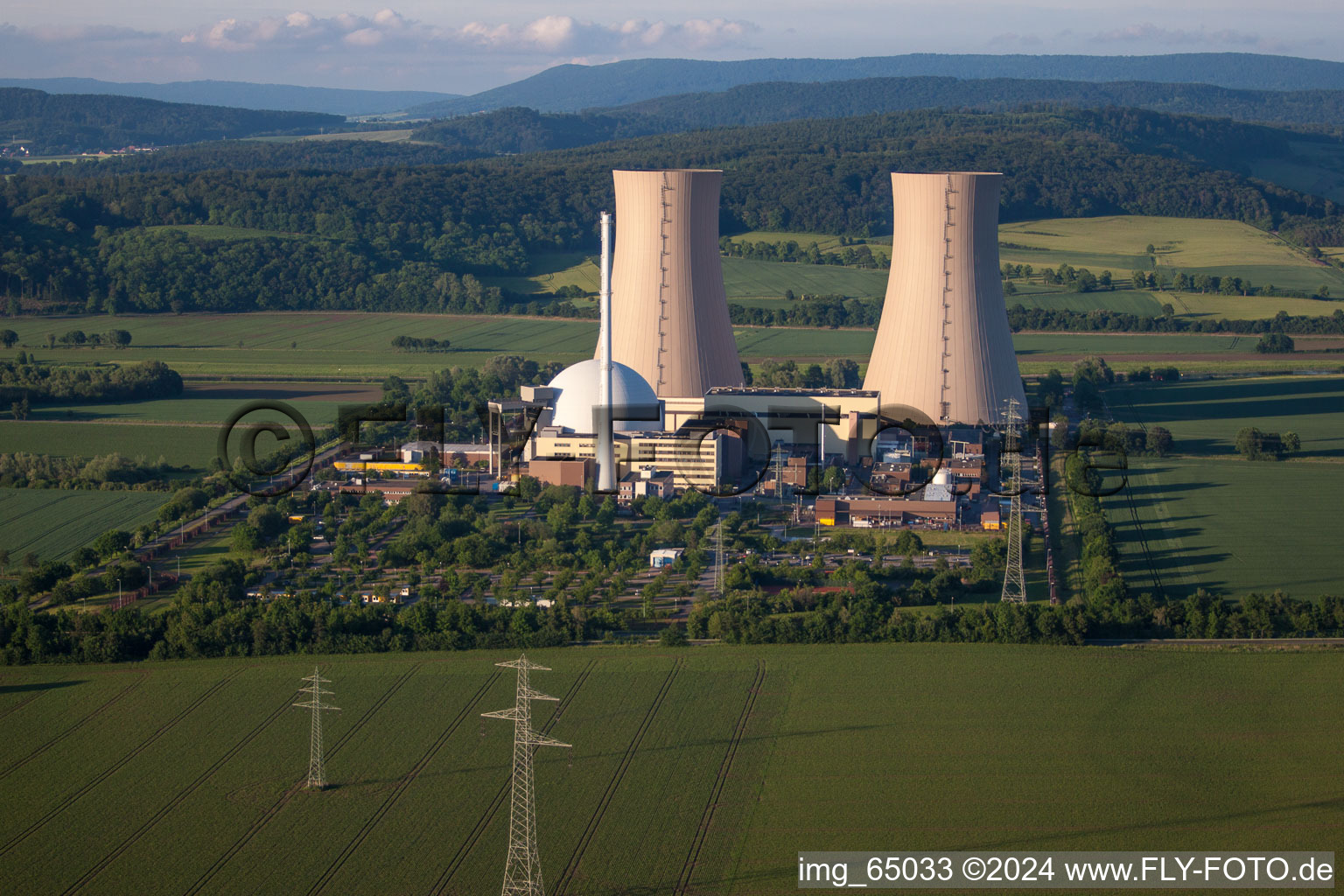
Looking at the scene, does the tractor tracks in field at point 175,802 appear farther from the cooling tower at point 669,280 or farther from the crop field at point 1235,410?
the crop field at point 1235,410

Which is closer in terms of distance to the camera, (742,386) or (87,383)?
(742,386)

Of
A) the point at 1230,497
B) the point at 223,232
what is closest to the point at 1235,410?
the point at 1230,497

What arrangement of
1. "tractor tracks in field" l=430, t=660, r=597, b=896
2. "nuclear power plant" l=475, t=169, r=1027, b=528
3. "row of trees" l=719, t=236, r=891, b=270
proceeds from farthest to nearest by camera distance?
1. "row of trees" l=719, t=236, r=891, b=270
2. "nuclear power plant" l=475, t=169, r=1027, b=528
3. "tractor tracks in field" l=430, t=660, r=597, b=896

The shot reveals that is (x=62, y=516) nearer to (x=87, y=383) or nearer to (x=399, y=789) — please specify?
(x=87, y=383)

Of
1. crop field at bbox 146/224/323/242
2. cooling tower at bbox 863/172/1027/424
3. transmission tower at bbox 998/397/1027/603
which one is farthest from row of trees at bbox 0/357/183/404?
crop field at bbox 146/224/323/242

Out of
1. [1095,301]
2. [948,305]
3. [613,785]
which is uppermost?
[948,305]

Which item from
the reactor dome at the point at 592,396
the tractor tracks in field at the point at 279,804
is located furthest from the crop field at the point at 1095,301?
the tractor tracks in field at the point at 279,804

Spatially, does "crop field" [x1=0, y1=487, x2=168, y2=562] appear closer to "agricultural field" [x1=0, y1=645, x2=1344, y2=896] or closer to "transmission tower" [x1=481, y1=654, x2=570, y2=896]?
"agricultural field" [x1=0, y1=645, x2=1344, y2=896]
